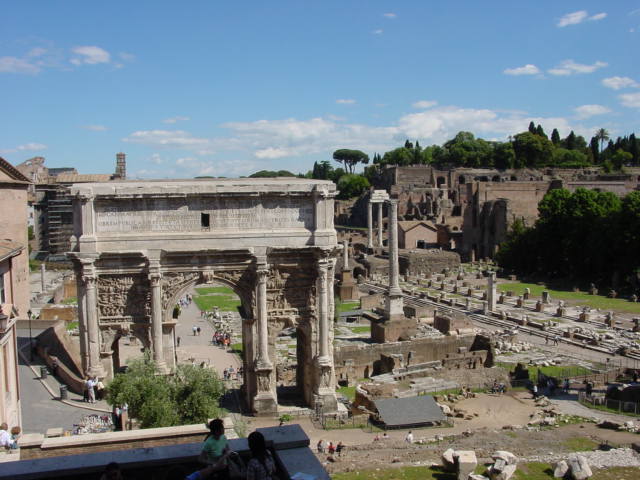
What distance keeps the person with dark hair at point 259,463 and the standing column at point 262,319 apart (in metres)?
12.5

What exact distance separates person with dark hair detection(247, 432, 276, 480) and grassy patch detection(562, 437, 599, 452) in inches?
518

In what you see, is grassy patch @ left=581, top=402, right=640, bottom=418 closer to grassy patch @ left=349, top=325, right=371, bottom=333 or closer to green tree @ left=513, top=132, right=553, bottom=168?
grassy patch @ left=349, top=325, right=371, bottom=333

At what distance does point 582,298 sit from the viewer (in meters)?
44.7

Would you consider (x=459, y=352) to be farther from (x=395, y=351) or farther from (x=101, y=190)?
(x=101, y=190)

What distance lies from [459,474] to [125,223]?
11.8m

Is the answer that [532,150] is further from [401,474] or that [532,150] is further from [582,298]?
[401,474]

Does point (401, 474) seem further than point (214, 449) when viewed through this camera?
Yes

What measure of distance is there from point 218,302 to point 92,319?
27670 mm

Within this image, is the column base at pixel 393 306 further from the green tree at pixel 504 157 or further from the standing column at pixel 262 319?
the green tree at pixel 504 157

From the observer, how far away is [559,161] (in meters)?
104

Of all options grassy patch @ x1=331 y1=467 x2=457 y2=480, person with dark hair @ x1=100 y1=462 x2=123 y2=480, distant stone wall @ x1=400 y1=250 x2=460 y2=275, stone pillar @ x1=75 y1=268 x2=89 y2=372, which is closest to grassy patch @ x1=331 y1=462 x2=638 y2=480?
grassy patch @ x1=331 y1=467 x2=457 y2=480

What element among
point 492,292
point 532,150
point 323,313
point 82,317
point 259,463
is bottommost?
point 492,292

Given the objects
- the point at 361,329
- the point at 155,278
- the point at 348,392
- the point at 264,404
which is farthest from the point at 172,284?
the point at 361,329

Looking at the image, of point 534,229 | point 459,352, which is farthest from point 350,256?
point 459,352
